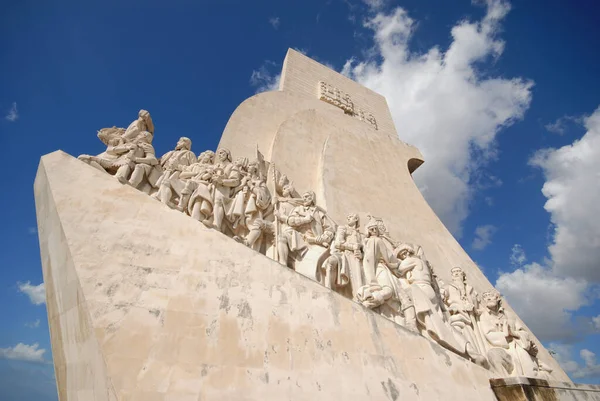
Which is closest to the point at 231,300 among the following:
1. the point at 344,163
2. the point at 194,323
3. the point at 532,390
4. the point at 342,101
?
the point at 194,323

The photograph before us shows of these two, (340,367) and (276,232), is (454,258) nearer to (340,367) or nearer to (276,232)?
(276,232)

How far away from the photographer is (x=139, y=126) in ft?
17.1

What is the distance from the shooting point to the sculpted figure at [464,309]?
4789 mm

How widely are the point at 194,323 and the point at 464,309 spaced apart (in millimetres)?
3991

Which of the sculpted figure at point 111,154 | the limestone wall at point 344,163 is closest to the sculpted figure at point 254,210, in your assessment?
the sculpted figure at point 111,154

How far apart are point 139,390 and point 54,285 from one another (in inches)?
69.7

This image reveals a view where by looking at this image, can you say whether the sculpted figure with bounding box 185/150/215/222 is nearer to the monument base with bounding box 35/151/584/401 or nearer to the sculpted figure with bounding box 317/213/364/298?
the monument base with bounding box 35/151/584/401

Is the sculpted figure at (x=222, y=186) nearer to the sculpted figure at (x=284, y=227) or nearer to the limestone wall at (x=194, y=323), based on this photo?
the sculpted figure at (x=284, y=227)

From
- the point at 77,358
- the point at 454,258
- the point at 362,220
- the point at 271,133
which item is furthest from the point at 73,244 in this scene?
the point at 454,258

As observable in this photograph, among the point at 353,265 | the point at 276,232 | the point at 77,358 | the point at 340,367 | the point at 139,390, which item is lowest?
the point at 139,390

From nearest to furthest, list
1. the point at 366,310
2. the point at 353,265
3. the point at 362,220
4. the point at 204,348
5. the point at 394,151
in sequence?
the point at 204,348, the point at 366,310, the point at 353,265, the point at 362,220, the point at 394,151

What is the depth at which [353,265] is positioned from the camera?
15.7 ft

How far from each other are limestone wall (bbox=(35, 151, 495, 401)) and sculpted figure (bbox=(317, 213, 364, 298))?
4.00 feet

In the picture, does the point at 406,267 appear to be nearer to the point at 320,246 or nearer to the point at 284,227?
the point at 320,246
